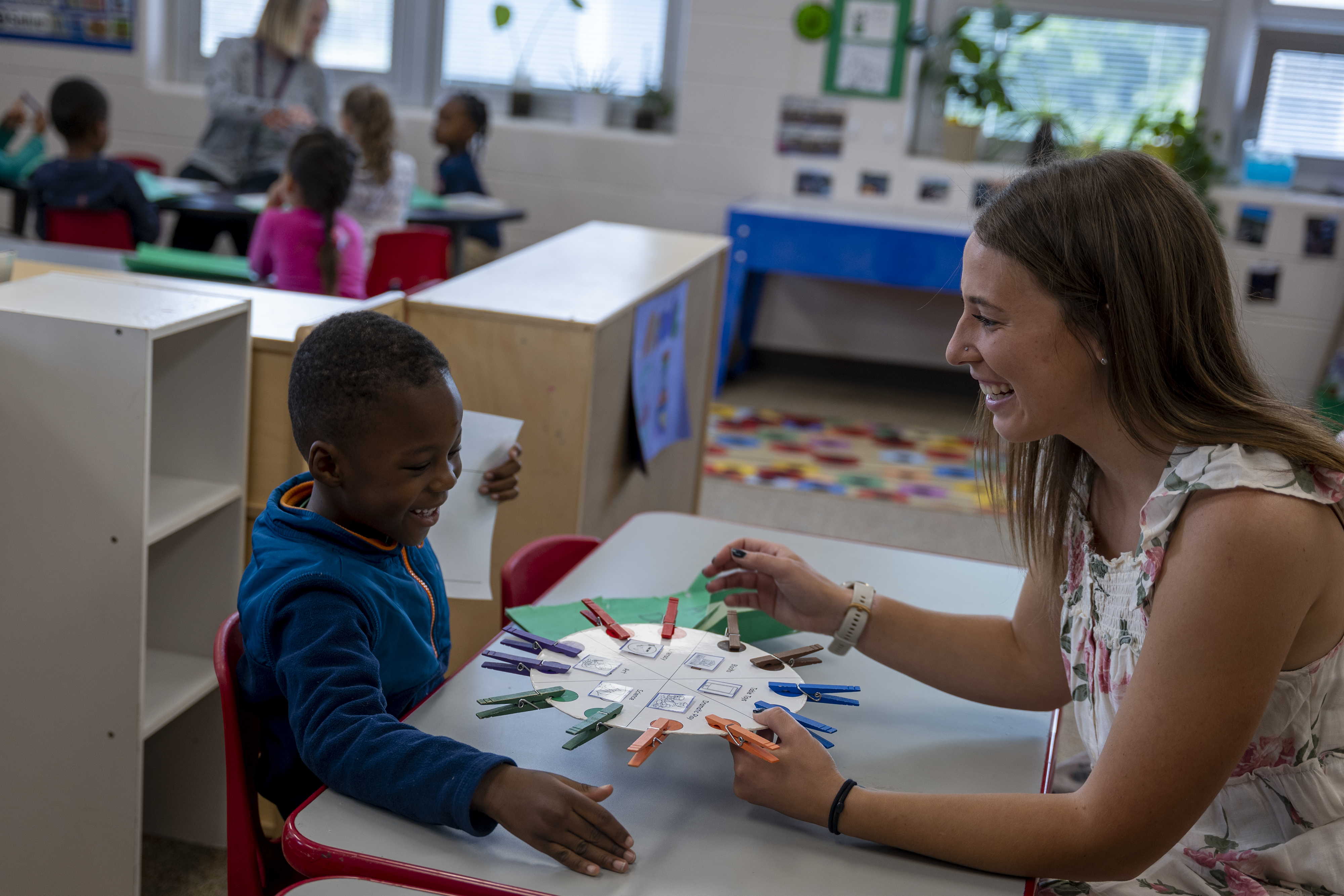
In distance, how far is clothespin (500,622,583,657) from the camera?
1.15 metres

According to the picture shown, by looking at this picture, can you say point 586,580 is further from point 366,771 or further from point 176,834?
point 176,834

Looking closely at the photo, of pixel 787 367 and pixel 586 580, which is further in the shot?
pixel 787 367

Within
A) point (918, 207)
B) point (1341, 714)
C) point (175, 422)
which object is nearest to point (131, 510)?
point (175, 422)

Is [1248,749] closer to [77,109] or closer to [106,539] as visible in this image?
[106,539]

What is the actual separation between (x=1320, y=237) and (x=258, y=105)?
15.6 feet

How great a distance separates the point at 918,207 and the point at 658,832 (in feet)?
16.4

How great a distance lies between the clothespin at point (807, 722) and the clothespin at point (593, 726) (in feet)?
0.43

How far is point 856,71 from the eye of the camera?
18.0 feet

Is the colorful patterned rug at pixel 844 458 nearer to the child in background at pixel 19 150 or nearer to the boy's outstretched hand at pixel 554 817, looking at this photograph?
the child in background at pixel 19 150

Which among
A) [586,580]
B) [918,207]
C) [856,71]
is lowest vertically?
[586,580]

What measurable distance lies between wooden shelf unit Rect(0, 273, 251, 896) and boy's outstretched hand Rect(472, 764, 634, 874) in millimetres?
826

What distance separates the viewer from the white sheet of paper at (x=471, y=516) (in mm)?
1430

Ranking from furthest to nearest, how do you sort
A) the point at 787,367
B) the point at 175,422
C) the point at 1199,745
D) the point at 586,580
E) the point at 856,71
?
the point at 787,367
the point at 856,71
the point at 175,422
the point at 586,580
the point at 1199,745

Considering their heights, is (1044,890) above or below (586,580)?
below
